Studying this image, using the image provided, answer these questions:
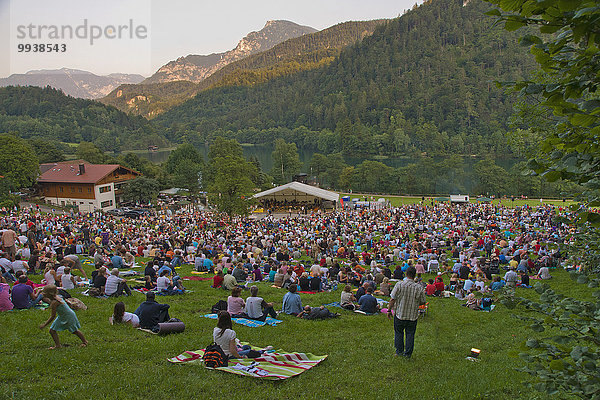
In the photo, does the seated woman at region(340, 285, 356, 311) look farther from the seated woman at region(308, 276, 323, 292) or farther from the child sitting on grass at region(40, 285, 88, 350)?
the child sitting on grass at region(40, 285, 88, 350)

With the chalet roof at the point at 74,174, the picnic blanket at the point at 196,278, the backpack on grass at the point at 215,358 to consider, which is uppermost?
the chalet roof at the point at 74,174

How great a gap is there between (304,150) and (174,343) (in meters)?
149

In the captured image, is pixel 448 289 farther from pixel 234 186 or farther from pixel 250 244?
pixel 234 186

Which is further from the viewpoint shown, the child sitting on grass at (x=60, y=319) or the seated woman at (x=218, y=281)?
the seated woman at (x=218, y=281)

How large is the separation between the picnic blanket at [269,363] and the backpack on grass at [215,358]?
10cm

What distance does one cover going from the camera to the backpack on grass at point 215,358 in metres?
6.15

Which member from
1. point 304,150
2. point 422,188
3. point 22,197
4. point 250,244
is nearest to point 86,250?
point 250,244

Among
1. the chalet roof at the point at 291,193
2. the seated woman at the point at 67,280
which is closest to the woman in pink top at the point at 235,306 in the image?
the seated woman at the point at 67,280

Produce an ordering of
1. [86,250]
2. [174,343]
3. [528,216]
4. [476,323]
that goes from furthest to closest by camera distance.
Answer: [528,216] → [86,250] → [476,323] → [174,343]

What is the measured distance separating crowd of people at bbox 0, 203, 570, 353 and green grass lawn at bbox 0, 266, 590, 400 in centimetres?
64

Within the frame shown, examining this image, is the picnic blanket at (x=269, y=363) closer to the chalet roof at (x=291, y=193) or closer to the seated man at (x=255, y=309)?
the seated man at (x=255, y=309)

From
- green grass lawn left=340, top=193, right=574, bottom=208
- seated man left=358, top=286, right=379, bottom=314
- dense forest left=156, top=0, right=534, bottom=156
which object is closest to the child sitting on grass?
seated man left=358, top=286, right=379, bottom=314

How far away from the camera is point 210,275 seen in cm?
1538

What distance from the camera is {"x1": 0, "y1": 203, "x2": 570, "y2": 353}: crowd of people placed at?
10.5 m
